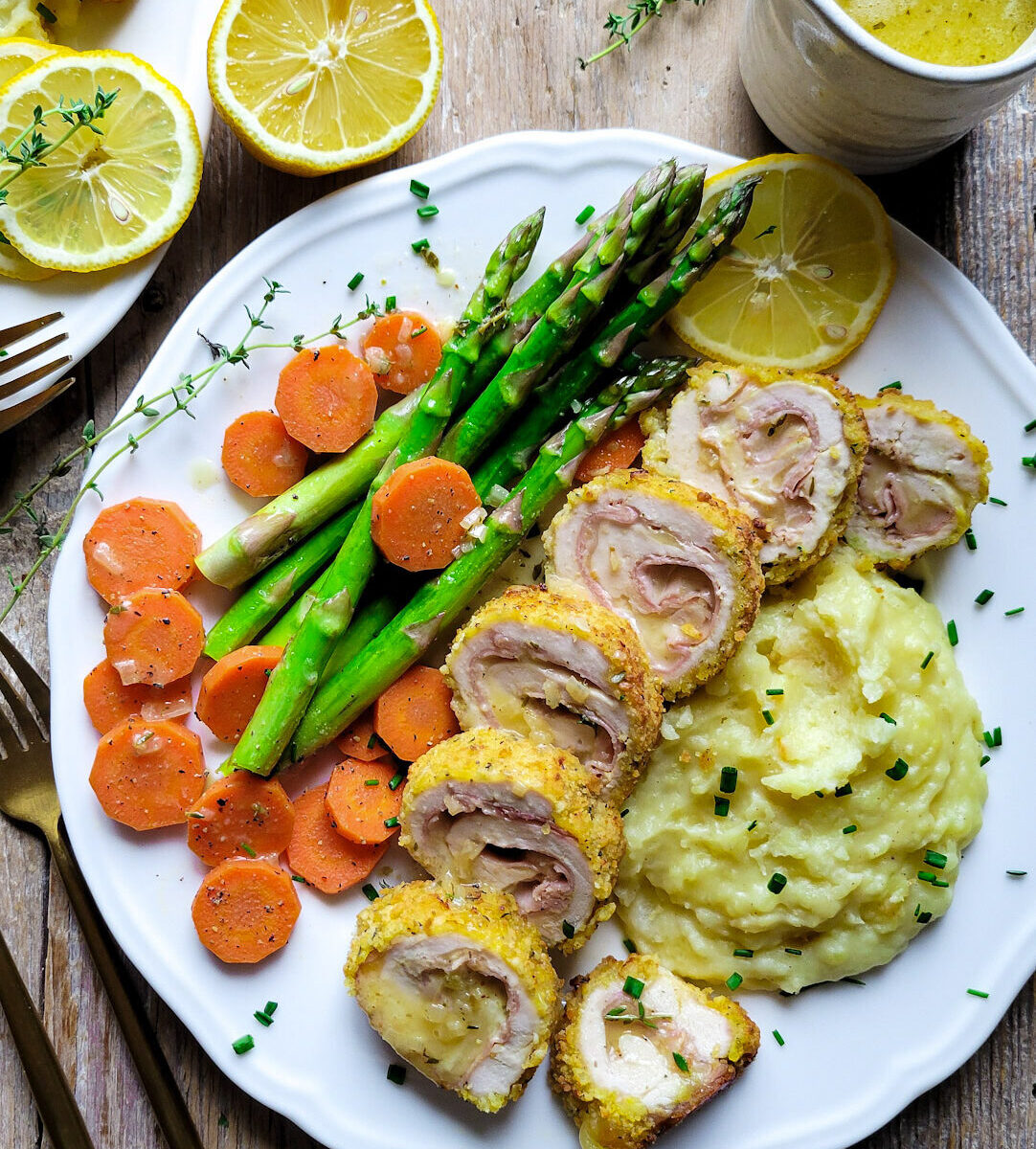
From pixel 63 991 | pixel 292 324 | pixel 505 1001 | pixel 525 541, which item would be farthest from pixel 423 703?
pixel 63 991

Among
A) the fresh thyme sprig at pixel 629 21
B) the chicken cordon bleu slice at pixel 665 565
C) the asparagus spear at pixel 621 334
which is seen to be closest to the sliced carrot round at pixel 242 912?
the chicken cordon bleu slice at pixel 665 565

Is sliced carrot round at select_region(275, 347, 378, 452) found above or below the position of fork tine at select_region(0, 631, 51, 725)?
above

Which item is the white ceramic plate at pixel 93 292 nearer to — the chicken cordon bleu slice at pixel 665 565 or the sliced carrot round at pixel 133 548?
the sliced carrot round at pixel 133 548

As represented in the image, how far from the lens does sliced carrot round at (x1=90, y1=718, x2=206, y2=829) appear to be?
11.4 ft

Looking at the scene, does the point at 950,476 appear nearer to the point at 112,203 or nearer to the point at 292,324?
the point at 292,324

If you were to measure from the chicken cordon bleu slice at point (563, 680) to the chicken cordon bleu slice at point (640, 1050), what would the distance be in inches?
26.7

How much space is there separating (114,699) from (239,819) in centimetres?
62

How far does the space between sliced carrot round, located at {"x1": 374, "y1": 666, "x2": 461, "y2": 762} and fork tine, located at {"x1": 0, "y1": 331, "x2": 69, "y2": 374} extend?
5.74 ft

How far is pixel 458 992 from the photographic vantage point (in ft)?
10.7

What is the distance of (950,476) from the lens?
11.5 feet

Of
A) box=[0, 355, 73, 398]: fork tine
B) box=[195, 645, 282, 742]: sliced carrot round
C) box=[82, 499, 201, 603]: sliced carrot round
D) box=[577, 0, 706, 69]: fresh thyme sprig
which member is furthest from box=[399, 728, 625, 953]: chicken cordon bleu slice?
box=[577, 0, 706, 69]: fresh thyme sprig

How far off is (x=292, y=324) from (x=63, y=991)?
267 centimetres

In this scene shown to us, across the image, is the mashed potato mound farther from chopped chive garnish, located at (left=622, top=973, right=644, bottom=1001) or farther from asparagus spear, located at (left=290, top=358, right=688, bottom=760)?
asparagus spear, located at (left=290, top=358, right=688, bottom=760)

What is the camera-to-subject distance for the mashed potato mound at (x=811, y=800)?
341 cm
